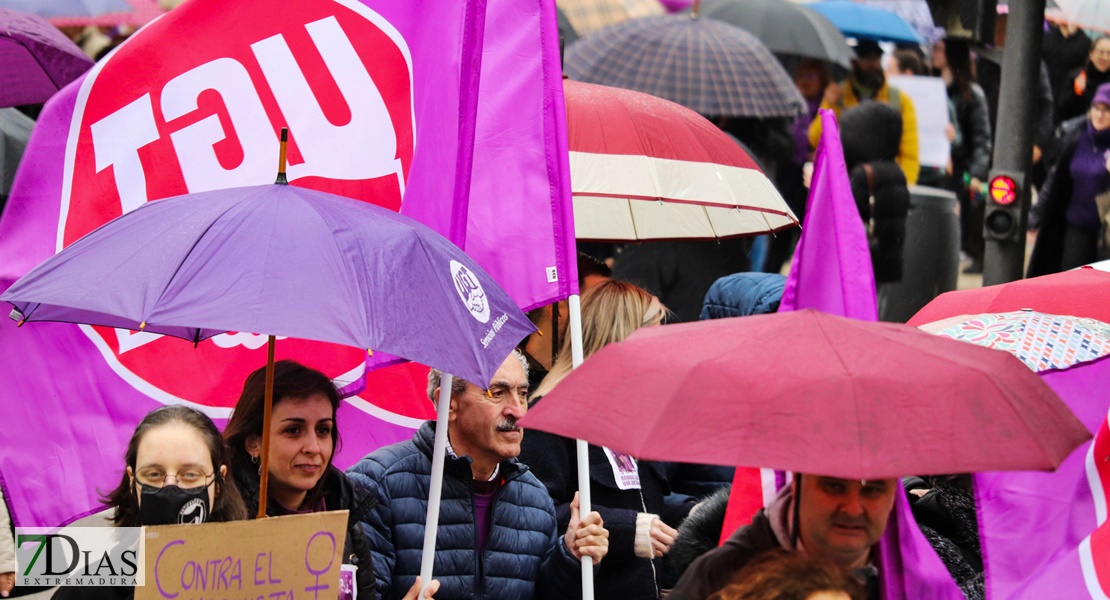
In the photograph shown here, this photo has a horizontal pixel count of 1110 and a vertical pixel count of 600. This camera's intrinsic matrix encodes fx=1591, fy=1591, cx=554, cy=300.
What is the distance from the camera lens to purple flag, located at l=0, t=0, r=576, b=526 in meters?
4.73

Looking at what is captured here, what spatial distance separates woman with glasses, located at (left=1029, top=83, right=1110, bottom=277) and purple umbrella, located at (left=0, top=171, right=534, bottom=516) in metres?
7.53

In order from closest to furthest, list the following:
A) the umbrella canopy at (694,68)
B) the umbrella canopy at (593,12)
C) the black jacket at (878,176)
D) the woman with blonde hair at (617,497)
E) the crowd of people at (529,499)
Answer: the crowd of people at (529,499) → the woman with blonde hair at (617,497) → the umbrella canopy at (694,68) → the black jacket at (878,176) → the umbrella canopy at (593,12)

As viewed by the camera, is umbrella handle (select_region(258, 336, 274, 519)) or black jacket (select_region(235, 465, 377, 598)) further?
black jacket (select_region(235, 465, 377, 598))

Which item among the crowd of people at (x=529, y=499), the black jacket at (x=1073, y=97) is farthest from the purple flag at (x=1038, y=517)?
the black jacket at (x=1073, y=97)

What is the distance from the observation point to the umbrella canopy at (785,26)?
1264 centimetres

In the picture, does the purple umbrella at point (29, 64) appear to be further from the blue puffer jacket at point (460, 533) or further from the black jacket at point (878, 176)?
the black jacket at point (878, 176)

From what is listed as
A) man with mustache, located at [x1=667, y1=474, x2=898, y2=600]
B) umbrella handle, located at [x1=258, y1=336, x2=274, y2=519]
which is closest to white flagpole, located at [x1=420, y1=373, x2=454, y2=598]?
umbrella handle, located at [x1=258, y1=336, x2=274, y2=519]

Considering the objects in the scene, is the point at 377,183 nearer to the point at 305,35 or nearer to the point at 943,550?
the point at 305,35

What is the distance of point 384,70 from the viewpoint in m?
5.20

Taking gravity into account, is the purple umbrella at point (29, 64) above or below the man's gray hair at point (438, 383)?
above

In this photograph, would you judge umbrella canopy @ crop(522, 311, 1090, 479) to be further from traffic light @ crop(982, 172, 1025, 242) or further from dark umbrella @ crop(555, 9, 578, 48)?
dark umbrella @ crop(555, 9, 578, 48)

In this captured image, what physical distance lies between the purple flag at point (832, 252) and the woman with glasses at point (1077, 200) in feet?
23.1

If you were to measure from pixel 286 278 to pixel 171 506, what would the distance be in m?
0.72

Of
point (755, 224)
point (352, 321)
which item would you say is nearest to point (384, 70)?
point (755, 224)
